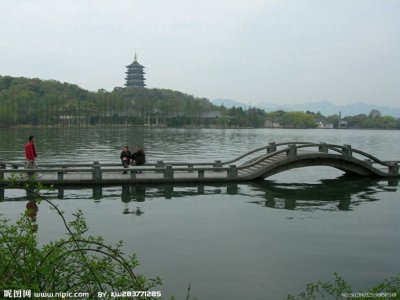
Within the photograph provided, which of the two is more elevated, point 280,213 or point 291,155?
point 291,155

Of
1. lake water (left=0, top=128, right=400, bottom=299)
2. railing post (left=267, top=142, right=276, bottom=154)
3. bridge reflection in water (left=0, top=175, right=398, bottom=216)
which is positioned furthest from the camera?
railing post (left=267, top=142, right=276, bottom=154)

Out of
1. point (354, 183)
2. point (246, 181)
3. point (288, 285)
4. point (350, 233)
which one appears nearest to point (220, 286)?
point (288, 285)

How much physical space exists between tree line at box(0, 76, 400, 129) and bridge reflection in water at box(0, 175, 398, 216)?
3973 inches

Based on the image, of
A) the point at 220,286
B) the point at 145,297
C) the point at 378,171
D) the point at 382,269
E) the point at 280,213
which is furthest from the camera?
the point at 378,171

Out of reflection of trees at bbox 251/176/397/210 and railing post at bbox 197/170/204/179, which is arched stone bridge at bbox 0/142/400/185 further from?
reflection of trees at bbox 251/176/397/210

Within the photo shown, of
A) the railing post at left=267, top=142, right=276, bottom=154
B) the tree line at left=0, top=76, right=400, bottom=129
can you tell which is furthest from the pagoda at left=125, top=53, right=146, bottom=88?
the railing post at left=267, top=142, right=276, bottom=154

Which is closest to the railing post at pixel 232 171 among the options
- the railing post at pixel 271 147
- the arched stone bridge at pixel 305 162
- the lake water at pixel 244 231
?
the arched stone bridge at pixel 305 162

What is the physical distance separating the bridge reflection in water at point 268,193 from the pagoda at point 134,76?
16466cm

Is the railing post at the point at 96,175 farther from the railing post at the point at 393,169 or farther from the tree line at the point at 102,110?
the tree line at the point at 102,110

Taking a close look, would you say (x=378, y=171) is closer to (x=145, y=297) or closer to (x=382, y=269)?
(x=382, y=269)

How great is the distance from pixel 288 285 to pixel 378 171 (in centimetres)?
1532

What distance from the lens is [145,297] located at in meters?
4.19

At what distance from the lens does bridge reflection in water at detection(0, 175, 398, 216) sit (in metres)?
Result: 14.7

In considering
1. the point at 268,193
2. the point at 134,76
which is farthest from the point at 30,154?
the point at 134,76
